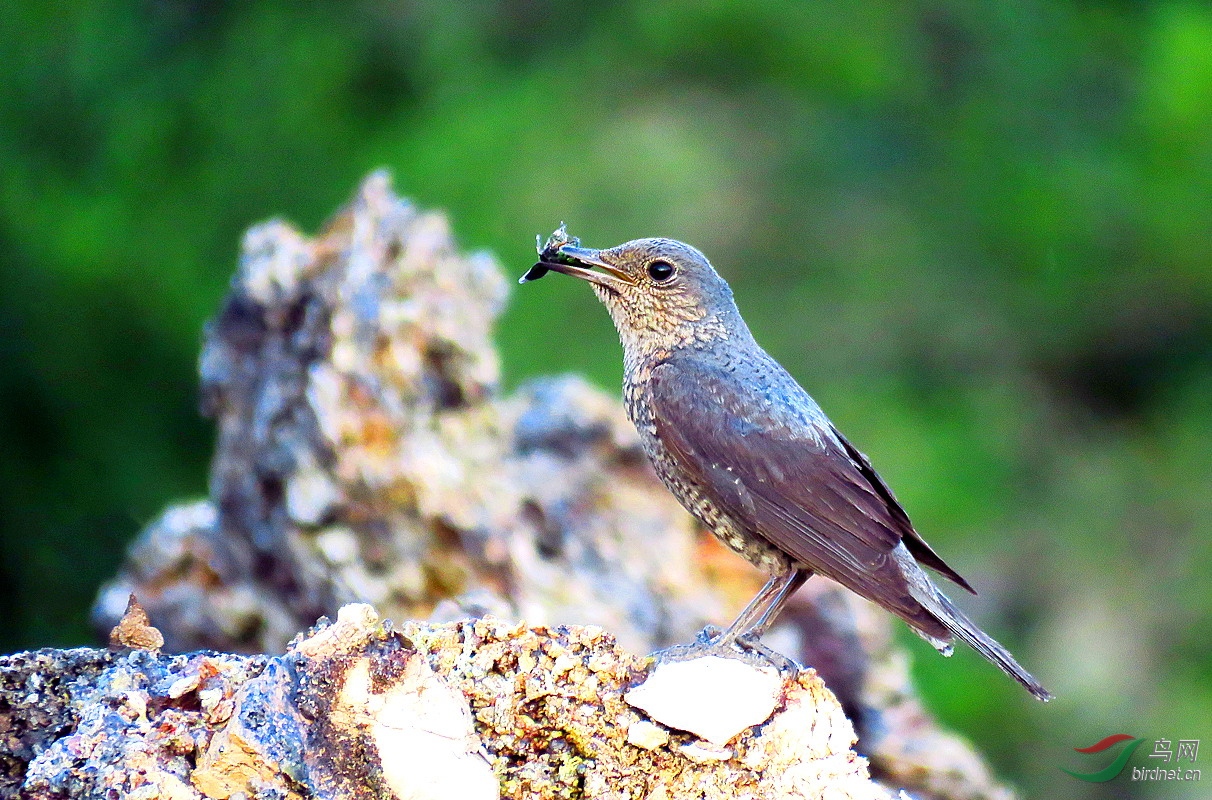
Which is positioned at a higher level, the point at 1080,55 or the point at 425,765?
the point at 1080,55

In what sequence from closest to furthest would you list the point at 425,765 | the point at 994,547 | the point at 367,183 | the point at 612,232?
the point at 425,765 < the point at 367,183 < the point at 612,232 < the point at 994,547

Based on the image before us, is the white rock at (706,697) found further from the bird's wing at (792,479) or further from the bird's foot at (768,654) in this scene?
the bird's wing at (792,479)

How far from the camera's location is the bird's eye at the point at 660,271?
12.2ft

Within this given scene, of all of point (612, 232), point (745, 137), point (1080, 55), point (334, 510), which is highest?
point (1080, 55)

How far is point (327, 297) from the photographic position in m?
4.04

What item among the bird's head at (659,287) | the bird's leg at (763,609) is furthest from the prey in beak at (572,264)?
the bird's leg at (763,609)

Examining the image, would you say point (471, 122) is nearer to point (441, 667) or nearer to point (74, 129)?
point (74, 129)

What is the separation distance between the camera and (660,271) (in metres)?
3.71

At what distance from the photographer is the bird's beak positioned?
3674 millimetres

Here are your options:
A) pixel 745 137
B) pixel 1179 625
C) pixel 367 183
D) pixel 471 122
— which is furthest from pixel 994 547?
pixel 367 183

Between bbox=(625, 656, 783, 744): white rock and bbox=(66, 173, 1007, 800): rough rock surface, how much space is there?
109 centimetres

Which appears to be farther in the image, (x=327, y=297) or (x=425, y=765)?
(x=327, y=297)

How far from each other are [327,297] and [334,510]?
0.67 m

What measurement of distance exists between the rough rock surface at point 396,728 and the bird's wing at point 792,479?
1.80ft
